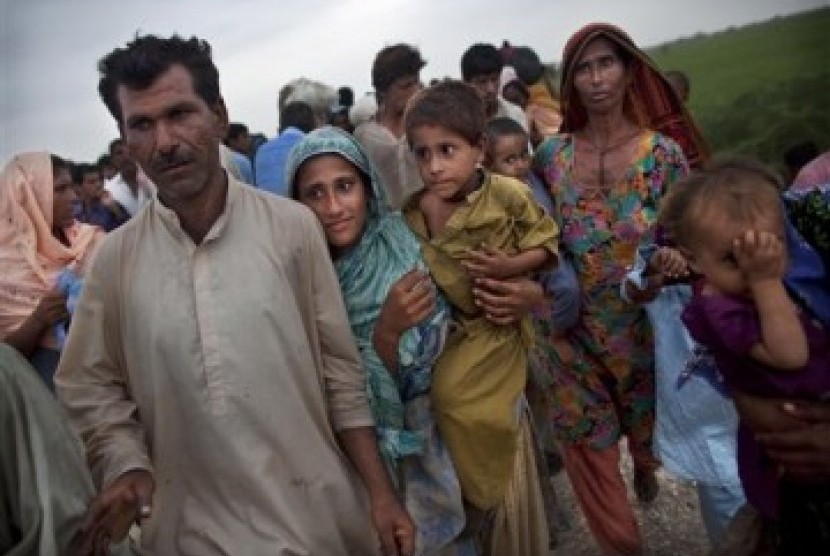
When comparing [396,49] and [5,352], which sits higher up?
[396,49]

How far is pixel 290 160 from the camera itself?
2.83 metres

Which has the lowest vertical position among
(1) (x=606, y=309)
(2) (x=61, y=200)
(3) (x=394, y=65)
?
(1) (x=606, y=309)

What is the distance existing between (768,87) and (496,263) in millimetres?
13498

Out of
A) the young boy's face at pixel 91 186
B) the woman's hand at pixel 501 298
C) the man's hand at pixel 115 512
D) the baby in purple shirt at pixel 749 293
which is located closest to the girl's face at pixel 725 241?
the baby in purple shirt at pixel 749 293

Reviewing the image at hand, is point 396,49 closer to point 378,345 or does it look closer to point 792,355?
point 378,345

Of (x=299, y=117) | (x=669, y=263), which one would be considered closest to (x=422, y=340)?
(x=669, y=263)

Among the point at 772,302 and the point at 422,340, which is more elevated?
the point at 772,302

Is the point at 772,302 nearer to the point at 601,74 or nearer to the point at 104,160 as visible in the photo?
the point at 601,74

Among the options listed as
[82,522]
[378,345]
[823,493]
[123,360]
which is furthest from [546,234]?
[82,522]

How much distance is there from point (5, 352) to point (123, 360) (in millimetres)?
297

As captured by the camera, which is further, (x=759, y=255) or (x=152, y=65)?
(x=152, y=65)

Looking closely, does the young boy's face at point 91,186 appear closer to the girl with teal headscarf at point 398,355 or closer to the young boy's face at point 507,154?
the young boy's face at point 507,154

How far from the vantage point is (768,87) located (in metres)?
14.6

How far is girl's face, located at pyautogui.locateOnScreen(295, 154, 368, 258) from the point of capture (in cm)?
270
